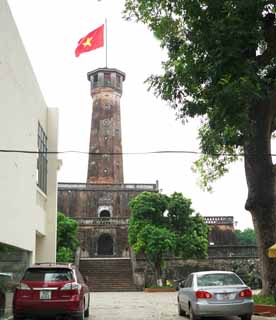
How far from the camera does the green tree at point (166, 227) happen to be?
33.3 meters

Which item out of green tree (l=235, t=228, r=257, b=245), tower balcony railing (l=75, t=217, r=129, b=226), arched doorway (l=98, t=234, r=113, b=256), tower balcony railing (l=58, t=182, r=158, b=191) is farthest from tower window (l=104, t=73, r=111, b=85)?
green tree (l=235, t=228, r=257, b=245)

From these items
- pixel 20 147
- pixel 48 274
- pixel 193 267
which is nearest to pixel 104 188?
pixel 193 267

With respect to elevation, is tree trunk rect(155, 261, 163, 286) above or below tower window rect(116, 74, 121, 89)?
below

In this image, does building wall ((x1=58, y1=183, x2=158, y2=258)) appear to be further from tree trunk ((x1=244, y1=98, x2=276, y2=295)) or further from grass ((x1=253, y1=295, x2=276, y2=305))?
grass ((x1=253, y1=295, x2=276, y2=305))

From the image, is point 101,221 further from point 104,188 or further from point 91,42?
point 91,42

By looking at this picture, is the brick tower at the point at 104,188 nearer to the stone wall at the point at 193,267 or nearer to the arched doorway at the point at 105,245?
the arched doorway at the point at 105,245

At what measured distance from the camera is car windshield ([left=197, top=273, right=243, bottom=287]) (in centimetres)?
Result: 1317

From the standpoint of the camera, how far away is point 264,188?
15.3 m

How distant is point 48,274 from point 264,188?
265 inches

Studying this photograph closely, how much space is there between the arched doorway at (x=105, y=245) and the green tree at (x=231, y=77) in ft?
108

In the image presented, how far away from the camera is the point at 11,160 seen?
14117 millimetres

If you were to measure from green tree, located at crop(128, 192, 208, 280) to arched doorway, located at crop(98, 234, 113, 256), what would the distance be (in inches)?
531

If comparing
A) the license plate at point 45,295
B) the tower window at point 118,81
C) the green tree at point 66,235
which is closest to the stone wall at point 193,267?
the green tree at point 66,235

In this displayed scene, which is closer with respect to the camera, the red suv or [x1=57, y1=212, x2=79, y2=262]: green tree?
the red suv
